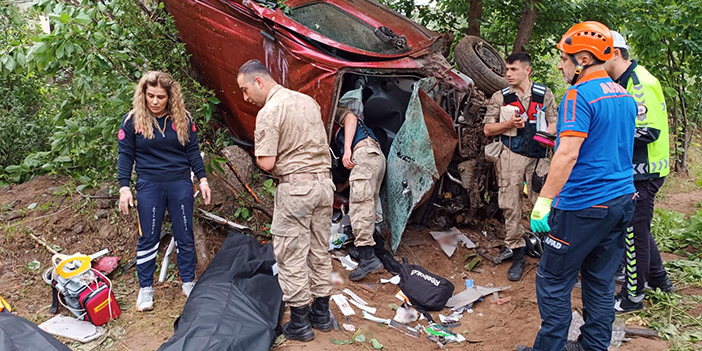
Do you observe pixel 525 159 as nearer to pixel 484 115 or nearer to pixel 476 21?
pixel 484 115

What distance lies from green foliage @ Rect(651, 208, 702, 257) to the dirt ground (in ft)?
3.43

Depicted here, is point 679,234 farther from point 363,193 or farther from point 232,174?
point 232,174

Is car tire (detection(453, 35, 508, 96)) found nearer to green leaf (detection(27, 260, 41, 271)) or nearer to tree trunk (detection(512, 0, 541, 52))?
tree trunk (detection(512, 0, 541, 52))

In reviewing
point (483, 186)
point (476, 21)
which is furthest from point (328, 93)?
point (476, 21)

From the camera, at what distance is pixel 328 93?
458cm

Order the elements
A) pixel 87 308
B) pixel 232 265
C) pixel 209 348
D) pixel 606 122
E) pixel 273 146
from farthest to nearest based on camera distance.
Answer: pixel 232 265
pixel 87 308
pixel 273 146
pixel 209 348
pixel 606 122

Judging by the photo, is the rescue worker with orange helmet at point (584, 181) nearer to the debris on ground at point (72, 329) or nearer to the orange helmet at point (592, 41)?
the orange helmet at point (592, 41)

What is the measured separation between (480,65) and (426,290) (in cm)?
252

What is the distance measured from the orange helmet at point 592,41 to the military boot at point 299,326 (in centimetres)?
241

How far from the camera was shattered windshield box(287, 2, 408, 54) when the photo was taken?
4.84 meters

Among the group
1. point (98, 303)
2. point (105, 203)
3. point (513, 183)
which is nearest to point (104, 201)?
point (105, 203)

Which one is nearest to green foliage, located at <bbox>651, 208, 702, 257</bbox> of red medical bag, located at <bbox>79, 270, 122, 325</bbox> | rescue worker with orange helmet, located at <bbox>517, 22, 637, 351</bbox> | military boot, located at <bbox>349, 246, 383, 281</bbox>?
rescue worker with orange helmet, located at <bbox>517, 22, 637, 351</bbox>

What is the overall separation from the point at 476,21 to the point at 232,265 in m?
4.57

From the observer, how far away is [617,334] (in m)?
3.63
